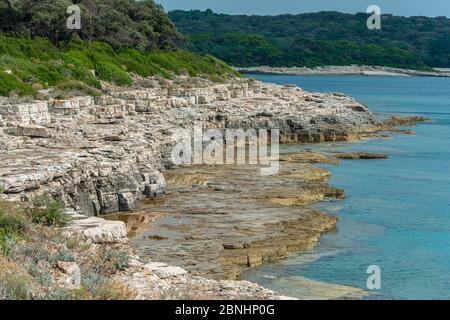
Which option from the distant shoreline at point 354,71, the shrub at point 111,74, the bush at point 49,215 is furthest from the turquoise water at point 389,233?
the distant shoreline at point 354,71

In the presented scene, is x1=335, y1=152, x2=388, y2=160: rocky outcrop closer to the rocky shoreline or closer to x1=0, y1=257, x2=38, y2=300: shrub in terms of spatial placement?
the rocky shoreline

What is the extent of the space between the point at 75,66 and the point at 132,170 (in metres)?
17.2

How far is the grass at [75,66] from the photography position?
31.0 meters

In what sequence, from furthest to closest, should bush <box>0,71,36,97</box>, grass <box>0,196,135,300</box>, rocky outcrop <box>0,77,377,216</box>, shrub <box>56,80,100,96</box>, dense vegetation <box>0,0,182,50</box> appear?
dense vegetation <box>0,0,182,50</box>
shrub <box>56,80,100,96</box>
bush <box>0,71,36,97</box>
rocky outcrop <box>0,77,377,216</box>
grass <box>0,196,135,300</box>

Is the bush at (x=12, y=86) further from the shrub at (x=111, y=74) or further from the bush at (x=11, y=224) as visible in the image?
the bush at (x=11, y=224)

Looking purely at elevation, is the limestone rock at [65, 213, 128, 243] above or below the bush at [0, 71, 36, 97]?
below

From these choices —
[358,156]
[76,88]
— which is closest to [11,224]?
[76,88]

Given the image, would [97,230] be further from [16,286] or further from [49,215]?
[16,286]

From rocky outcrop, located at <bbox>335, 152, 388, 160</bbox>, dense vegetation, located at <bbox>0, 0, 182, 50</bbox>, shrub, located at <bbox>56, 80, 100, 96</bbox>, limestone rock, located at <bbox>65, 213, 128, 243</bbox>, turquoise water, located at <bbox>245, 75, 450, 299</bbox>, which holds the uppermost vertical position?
dense vegetation, located at <bbox>0, 0, 182, 50</bbox>

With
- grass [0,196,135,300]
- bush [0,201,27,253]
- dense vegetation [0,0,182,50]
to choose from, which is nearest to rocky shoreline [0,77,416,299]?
grass [0,196,135,300]

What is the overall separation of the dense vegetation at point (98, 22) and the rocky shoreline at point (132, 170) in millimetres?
7578

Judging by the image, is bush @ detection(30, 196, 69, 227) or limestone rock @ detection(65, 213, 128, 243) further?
bush @ detection(30, 196, 69, 227)

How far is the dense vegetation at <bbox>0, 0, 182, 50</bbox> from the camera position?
42625mm

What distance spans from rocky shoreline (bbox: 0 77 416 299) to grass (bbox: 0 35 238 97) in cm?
170
